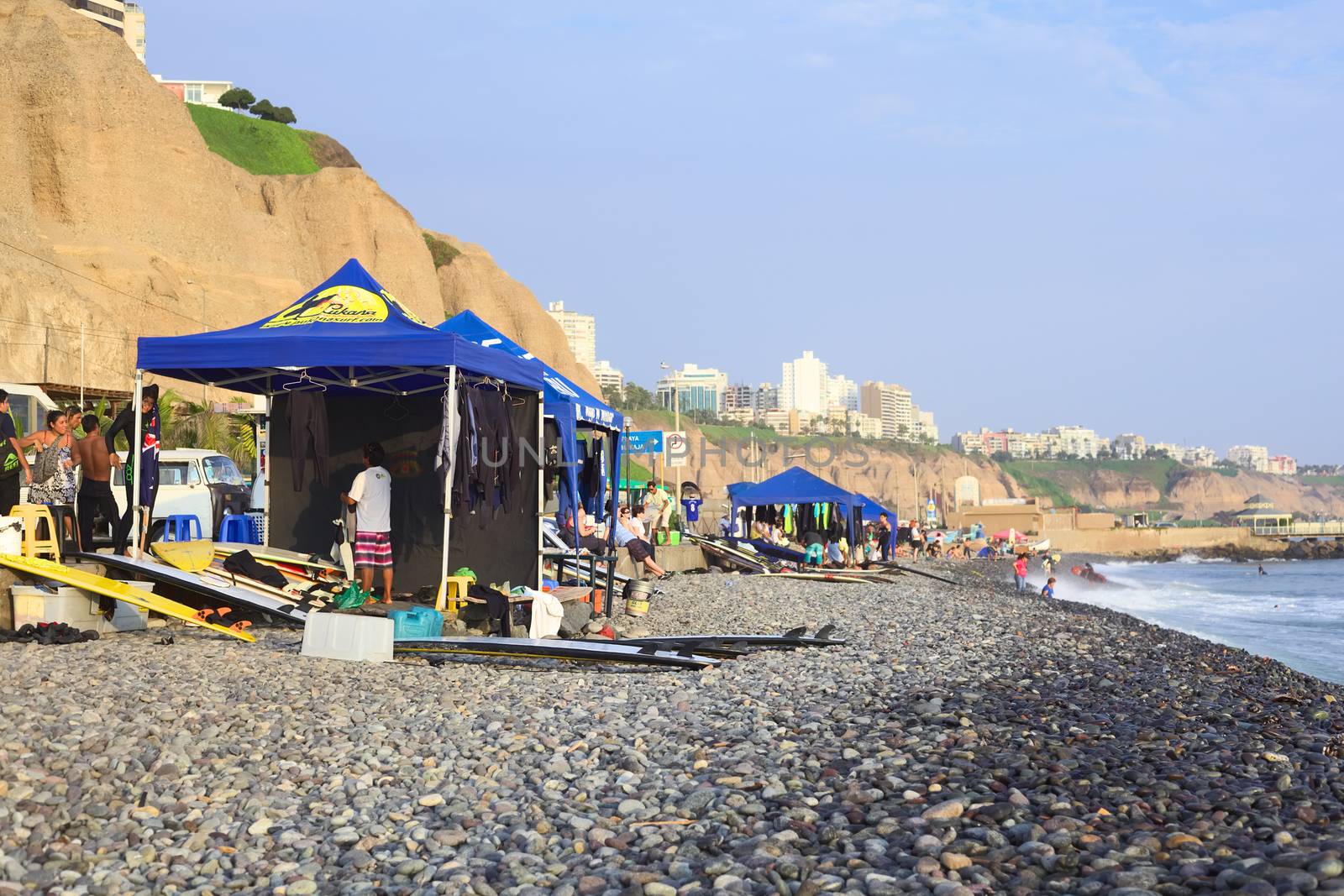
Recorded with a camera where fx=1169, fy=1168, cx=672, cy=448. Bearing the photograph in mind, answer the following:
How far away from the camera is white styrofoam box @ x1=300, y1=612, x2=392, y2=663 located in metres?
8.38

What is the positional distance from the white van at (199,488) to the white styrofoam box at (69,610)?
21.0ft

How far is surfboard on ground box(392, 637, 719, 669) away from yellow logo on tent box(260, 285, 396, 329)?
3654 millimetres

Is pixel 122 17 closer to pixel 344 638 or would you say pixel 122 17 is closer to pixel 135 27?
pixel 135 27

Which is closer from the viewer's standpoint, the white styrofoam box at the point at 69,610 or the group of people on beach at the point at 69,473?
the white styrofoam box at the point at 69,610

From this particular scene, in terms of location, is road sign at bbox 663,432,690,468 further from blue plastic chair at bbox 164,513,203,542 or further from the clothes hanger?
the clothes hanger

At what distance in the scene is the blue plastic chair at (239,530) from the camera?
44.1 ft

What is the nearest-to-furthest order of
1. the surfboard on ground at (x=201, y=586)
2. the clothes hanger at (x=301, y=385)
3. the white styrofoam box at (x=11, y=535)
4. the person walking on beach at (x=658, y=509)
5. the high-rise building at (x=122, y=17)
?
the white styrofoam box at (x=11, y=535), the surfboard on ground at (x=201, y=586), the clothes hanger at (x=301, y=385), the person walking on beach at (x=658, y=509), the high-rise building at (x=122, y=17)

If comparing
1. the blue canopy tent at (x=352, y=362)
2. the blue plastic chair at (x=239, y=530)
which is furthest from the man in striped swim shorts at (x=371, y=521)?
the blue plastic chair at (x=239, y=530)

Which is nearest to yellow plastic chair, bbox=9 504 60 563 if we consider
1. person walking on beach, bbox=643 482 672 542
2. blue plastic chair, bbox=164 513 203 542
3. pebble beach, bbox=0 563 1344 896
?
pebble beach, bbox=0 563 1344 896

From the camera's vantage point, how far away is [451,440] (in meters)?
10.2

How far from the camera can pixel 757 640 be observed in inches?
405

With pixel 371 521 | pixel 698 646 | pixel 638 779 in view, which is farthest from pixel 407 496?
pixel 638 779

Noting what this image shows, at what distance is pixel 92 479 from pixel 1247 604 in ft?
132

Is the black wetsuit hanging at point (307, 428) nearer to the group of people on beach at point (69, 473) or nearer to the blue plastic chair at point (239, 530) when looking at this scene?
the group of people on beach at point (69, 473)
